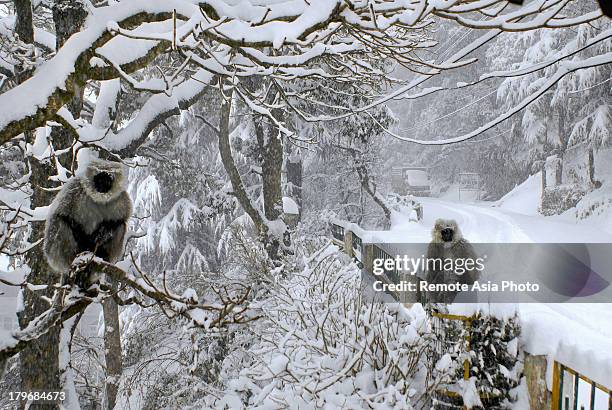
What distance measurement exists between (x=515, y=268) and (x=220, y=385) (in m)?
5.94

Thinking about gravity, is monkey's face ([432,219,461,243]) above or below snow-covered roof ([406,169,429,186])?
above

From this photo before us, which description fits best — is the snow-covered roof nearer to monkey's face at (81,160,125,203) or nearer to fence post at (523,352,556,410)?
fence post at (523,352,556,410)

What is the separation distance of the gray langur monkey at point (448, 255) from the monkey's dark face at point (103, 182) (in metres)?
4.36

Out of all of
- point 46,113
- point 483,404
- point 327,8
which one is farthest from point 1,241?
point 483,404

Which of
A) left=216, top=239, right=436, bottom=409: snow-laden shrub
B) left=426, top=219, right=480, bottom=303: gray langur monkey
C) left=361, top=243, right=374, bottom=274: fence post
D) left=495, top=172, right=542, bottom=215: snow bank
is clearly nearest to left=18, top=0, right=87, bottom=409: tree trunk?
left=216, top=239, right=436, bottom=409: snow-laden shrub

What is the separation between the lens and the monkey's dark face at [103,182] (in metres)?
3.34

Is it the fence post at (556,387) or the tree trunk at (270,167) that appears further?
the tree trunk at (270,167)

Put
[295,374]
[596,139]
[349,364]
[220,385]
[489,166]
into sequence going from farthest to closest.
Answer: [489,166], [596,139], [220,385], [295,374], [349,364]

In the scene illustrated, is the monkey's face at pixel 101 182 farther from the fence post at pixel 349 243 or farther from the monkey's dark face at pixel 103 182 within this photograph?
the fence post at pixel 349 243

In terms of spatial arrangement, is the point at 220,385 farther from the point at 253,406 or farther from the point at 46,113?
the point at 46,113

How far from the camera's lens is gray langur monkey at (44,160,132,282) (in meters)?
3.15

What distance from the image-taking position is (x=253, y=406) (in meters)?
4.30

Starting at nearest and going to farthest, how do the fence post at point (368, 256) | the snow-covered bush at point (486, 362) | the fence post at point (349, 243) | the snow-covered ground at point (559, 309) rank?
the snow-covered ground at point (559, 309) → the snow-covered bush at point (486, 362) → the fence post at point (368, 256) → the fence post at point (349, 243)

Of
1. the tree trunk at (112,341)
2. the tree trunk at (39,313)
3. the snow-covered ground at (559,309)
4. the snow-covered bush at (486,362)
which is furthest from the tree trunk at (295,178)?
the snow-covered bush at (486,362)
